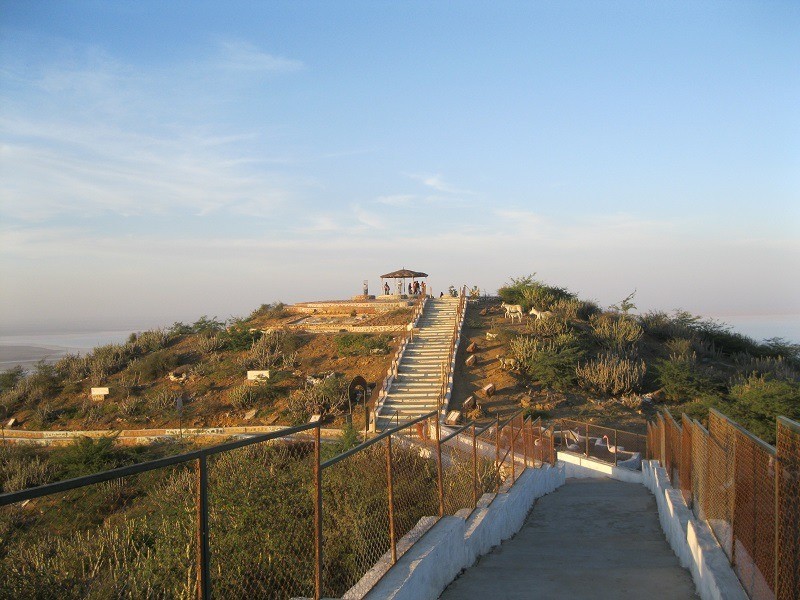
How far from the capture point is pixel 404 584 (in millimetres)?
6043

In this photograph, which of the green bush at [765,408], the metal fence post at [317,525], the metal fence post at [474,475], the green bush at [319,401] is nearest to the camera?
the metal fence post at [317,525]

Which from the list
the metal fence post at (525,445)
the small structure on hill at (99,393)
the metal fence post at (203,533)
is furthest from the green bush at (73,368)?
the metal fence post at (203,533)

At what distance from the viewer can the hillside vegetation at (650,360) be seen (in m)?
22.9

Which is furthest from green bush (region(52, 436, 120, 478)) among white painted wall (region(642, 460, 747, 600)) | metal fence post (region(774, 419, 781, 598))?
metal fence post (region(774, 419, 781, 598))

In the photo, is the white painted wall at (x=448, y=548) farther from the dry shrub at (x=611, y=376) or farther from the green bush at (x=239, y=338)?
the green bush at (x=239, y=338)

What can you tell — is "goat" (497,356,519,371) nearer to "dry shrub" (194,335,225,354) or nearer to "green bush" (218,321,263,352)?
"green bush" (218,321,263,352)

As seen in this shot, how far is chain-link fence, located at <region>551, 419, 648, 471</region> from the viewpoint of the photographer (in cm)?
2038

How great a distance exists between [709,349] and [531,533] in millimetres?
31871

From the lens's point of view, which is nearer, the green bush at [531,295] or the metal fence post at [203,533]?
the metal fence post at [203,533]

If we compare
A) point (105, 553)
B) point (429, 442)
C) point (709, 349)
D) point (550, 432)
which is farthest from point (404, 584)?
point (709, 349)

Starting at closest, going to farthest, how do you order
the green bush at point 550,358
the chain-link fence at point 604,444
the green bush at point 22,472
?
1. the chain-link fence at point 604,444
2. the green bush at point 22,472
3. the green bush at point 550,358

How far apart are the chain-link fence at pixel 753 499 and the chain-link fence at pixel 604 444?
11.6 meters

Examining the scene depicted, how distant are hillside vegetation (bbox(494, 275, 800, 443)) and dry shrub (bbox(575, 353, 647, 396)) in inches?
1.6

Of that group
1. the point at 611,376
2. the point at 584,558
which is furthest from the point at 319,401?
the point at 584,558
